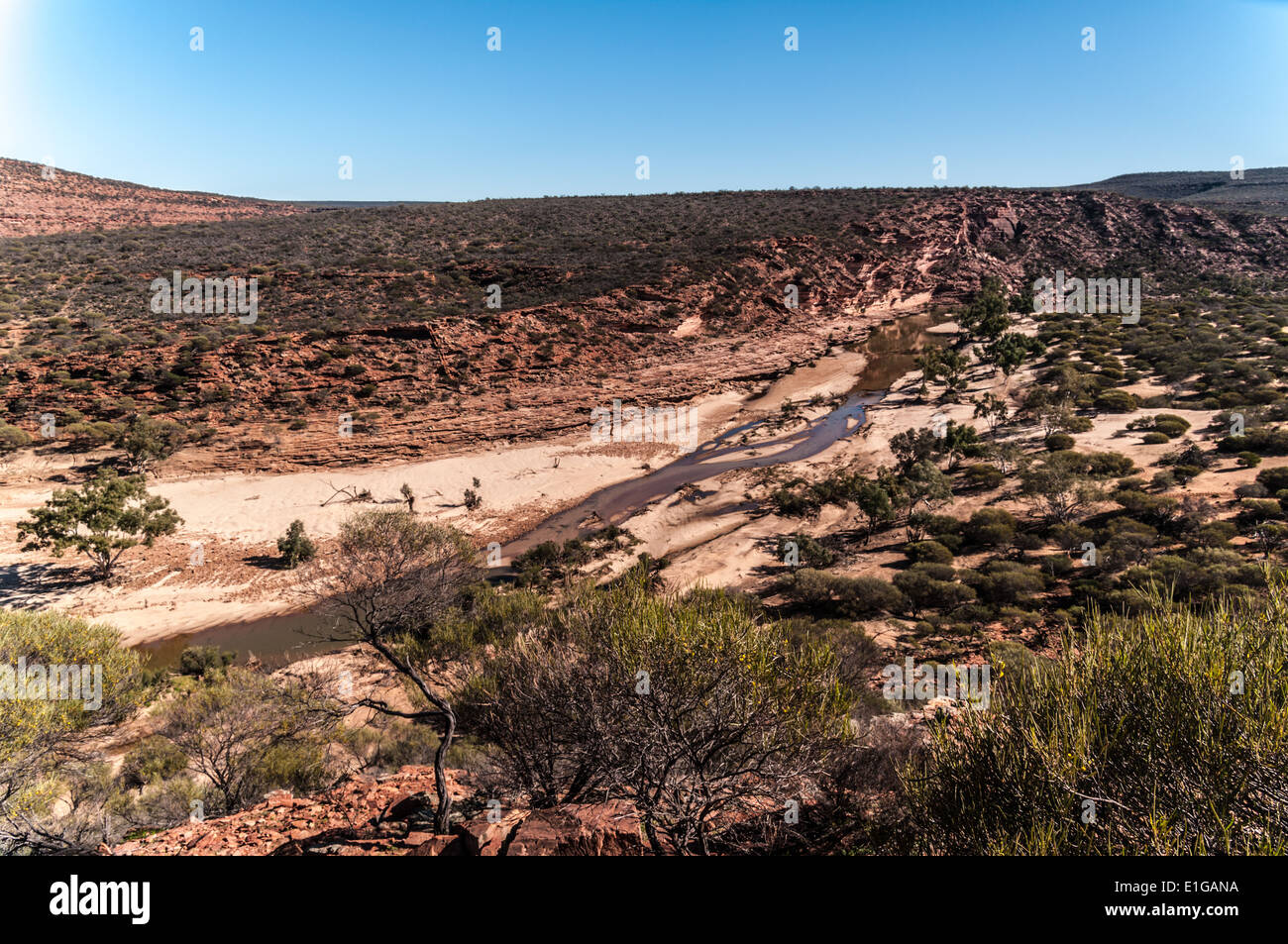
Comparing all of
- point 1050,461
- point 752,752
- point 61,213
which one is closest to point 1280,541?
point 1050,461

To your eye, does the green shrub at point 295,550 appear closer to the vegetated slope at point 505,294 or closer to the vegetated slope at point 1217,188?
the vegetated slope at point 505,294


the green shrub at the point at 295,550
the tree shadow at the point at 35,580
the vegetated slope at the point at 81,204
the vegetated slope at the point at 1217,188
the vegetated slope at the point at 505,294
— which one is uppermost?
the vegetated slope at the point at 1217,188

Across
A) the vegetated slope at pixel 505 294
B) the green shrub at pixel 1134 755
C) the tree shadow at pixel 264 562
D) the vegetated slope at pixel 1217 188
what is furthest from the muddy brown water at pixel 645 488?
the vegetated slope at pixel 1217 188

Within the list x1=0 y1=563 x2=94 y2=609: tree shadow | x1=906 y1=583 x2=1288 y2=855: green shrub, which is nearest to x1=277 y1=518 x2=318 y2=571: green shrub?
x1=0 y1=563 x2=94 y2=609: tree shadow

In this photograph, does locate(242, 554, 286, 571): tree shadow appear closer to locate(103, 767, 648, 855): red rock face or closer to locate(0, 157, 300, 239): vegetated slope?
locate(103, 767, 648, 855): red rock face

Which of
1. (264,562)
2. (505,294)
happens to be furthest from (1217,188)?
(264,562)
